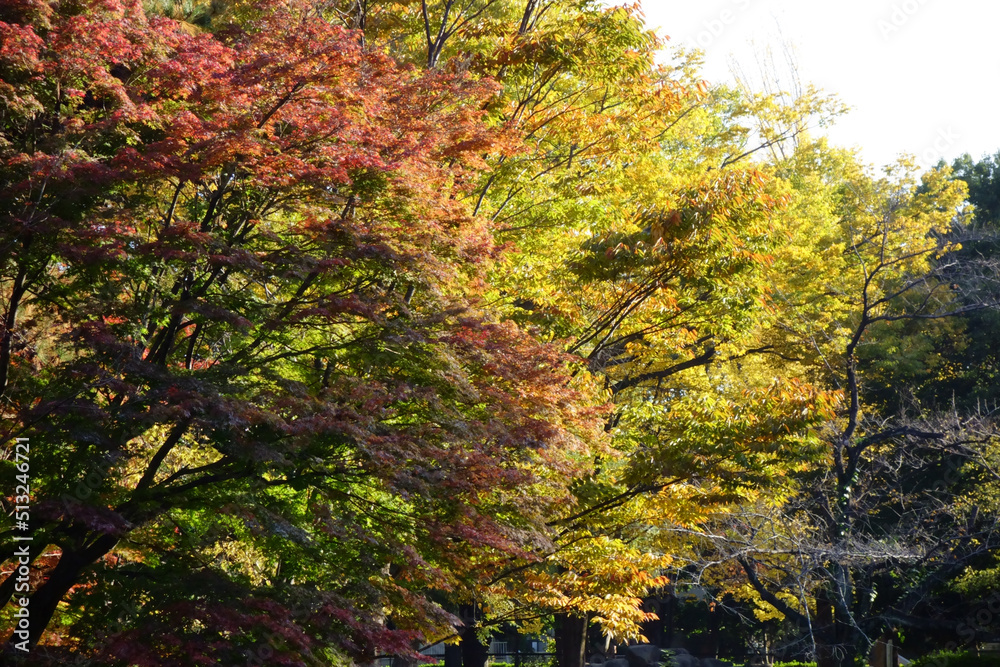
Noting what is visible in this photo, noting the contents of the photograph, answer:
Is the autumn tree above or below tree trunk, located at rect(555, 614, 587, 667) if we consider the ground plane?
above

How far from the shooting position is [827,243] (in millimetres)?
19281

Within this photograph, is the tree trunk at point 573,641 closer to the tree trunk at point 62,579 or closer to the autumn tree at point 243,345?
the autumn tree at point 243,345

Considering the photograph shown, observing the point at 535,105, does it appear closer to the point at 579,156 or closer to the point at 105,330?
the point at 579,156

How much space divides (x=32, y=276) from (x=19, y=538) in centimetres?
216

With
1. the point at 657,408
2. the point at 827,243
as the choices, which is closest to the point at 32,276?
the point at 657,408

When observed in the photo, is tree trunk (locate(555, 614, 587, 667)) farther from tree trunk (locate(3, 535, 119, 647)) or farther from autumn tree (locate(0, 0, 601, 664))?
A: tree trunk (locate(3, 535, 119, 647))

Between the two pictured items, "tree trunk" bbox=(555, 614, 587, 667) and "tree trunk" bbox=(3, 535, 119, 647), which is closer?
"tree trunk" bbox=(3, 535, 119, 647)

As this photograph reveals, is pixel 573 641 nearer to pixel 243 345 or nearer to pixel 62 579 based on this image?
pixel 243 345

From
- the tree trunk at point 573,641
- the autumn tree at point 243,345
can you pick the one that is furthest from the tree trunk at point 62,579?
the tree trunk at point 573,641

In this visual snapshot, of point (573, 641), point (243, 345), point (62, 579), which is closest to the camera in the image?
point (62, 579)

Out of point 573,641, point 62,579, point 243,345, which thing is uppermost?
point 243,345

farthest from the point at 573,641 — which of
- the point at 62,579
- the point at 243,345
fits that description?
the point at 62,579

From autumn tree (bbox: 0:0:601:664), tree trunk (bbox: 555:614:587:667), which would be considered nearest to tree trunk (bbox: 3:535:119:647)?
autumn tree (bbox: 0:0:601:664)

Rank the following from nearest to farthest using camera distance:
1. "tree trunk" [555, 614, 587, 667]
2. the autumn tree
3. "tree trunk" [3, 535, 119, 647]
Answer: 1. the autumn tree
2. "tree trunk" [3, 535, 119, 647]
3. "tree trunk" [555, 614, 587, 667]
